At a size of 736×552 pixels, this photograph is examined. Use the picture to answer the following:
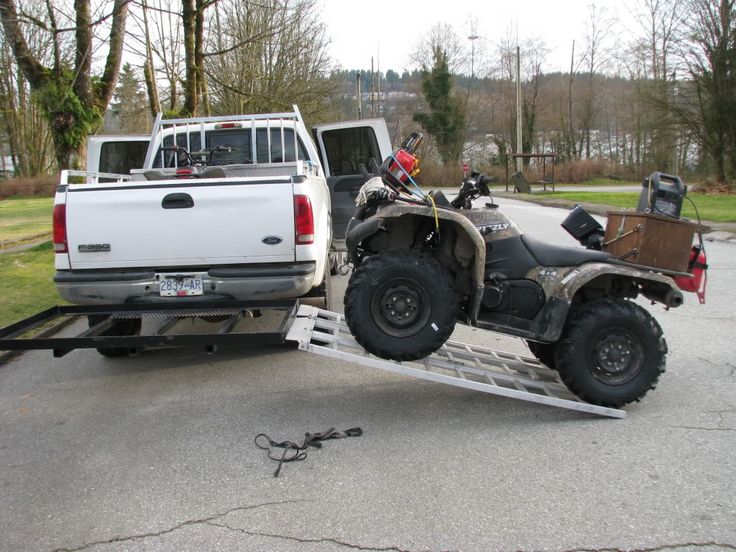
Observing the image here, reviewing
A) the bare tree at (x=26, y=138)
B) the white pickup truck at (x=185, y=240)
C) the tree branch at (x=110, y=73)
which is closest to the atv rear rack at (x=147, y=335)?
the white pickup truck at (x=185, y=240)

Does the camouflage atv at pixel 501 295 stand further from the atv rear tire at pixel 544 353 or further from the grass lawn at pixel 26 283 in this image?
the grass lawn at pixel 26 283

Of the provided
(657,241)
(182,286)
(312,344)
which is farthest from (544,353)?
(182,286)

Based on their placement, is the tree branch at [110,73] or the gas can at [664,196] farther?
the tree branch at [110,73]

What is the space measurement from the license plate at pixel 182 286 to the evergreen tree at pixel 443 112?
50245mm

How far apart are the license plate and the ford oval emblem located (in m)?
0.58

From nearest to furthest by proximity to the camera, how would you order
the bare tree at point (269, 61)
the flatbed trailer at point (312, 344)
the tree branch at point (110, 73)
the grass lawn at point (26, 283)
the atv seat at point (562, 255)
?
1. the flatbed trailer at point (312, 344)
2. the atv seat at point (562, 255)
3. the grass lawn at point (26, 283)
4. the tree branch at point (110, 73)
5. the bare tree at point (269, 61)

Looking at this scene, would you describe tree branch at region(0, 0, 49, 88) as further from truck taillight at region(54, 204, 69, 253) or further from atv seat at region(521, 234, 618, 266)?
atv seat at region(521, 234, 618, 266)

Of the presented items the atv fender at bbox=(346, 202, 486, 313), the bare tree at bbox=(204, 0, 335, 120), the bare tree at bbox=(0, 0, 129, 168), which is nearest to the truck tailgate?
the atv fender at bbox=(346, 202, 486, 313)

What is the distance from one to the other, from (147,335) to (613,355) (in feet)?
10.7

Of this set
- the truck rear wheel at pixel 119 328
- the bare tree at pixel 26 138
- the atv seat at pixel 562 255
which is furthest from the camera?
the bare tree at pixel 26 138

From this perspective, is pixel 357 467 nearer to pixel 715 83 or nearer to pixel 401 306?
pixel 401 306

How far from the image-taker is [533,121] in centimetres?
5675

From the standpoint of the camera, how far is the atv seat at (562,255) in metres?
4.46

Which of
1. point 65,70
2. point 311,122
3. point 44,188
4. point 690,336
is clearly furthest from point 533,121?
point 690,336
